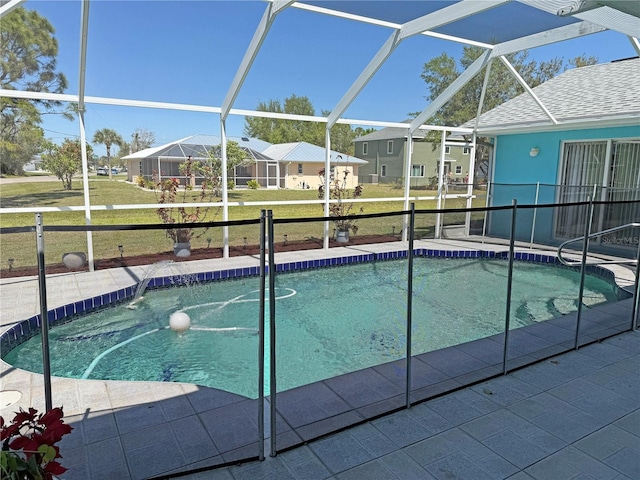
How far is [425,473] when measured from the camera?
226cm

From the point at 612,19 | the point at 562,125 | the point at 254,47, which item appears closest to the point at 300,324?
the point at 254,47

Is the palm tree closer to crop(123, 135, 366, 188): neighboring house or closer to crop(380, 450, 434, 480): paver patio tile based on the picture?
crop(123, 135, 366, 188): neighboring house

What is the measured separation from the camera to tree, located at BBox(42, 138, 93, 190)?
14.2 m

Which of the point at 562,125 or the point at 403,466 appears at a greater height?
the point at 562,125

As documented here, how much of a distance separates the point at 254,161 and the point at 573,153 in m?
13.4

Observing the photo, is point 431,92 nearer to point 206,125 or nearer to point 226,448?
point 206,125

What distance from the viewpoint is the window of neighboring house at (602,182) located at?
8805 mm

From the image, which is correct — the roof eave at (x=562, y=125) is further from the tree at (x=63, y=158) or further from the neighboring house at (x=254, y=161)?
the tree at (x=63, y=158)

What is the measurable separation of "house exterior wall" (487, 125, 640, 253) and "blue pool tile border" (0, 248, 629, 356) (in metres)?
1.00

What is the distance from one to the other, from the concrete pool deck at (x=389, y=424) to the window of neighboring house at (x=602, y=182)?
6.29 m

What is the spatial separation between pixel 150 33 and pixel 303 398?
14.2 m

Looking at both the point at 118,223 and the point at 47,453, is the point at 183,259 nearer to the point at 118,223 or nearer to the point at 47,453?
the point at 118,223

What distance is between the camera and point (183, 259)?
7777 millimetres

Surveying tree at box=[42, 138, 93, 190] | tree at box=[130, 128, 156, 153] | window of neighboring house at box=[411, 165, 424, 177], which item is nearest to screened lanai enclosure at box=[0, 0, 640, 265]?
tree at box=[130, 128, 156, 153]
